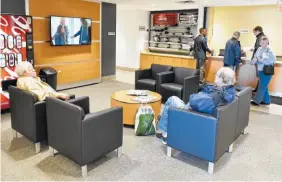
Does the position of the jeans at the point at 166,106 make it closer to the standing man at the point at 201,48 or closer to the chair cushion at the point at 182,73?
the chair cushion at the point at 182,73

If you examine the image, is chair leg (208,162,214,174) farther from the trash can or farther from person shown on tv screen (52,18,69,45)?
person shown on tv screen (52,18,69,45)

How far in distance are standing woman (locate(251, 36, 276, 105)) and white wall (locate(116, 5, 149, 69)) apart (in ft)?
17.1

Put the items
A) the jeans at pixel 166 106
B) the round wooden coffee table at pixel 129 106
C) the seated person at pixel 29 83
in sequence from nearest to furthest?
the seated person at pixel 29 83 < the jeans at pixel 166 106 < the round wooden coffee table at pixel 129 106

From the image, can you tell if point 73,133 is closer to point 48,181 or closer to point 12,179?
point 48,181

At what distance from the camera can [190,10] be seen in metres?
9.15

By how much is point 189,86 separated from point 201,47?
87.3 inches

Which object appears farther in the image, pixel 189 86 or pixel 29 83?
pixel 189 86

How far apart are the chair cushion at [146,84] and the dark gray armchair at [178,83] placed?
6.7 inches

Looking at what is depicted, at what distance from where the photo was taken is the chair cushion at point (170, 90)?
16.7 feet

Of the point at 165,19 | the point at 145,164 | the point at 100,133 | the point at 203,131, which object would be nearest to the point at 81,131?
the point at 100,133

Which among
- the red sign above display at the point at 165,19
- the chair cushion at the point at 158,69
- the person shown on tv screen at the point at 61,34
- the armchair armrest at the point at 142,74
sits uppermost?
the red sign above display at the point at 165,19

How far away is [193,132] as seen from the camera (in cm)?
279

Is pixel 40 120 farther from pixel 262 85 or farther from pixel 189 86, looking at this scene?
pixel 262 85

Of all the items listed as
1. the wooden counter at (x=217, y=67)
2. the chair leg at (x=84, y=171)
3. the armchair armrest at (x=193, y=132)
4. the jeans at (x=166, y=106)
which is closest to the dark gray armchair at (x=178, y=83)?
the jeans at (x=166, y=106)
